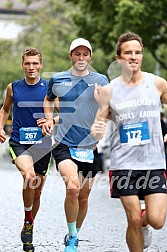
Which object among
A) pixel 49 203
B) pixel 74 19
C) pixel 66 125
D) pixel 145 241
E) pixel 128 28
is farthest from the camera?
pixel 74 19

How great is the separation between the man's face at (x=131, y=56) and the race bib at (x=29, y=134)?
198 cm

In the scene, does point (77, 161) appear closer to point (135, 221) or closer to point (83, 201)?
point (83, 201)

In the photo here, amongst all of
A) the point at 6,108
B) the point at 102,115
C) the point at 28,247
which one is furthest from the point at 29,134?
the point at 102,115

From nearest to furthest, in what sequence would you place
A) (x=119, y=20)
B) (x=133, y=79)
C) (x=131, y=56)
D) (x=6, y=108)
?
1. (x=131, y=56)
2. (x=133, y=79)
3. (x=6, y=108)
4. (x=119, y=20)

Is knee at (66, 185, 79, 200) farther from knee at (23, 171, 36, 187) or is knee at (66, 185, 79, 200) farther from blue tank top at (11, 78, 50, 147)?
blue tank top at (11, 78, 50, 147)

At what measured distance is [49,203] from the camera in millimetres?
14898

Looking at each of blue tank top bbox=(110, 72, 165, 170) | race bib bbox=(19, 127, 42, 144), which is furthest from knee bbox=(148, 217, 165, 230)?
race bib bbox=(19, 127, 42, 144)

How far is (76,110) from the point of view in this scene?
8203 millimetres

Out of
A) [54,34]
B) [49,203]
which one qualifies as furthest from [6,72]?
[49,203]

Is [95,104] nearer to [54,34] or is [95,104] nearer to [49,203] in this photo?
[49,203]

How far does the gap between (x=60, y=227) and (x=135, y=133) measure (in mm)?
4251

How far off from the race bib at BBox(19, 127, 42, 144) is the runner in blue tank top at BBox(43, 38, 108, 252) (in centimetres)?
35

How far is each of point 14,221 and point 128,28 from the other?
397 inches

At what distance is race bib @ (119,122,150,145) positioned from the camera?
22.7 ft
